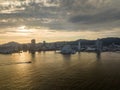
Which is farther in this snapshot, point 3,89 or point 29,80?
point 29,80

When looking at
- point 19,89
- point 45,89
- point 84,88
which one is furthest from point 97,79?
point 19,89

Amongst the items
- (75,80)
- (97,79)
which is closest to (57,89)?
(75,80)

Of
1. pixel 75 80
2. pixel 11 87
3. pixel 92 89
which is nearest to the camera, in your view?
pixel 92 89

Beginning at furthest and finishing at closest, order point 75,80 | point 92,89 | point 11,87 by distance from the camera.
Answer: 1. point 75,80
2. point 11,87
3. point 92,89

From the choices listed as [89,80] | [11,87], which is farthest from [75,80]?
[11,87]

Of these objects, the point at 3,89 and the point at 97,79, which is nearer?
the point at 3,89

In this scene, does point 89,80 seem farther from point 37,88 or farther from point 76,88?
point 37,88

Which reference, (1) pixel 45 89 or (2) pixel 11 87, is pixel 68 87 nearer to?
(1) pixel 45 89
